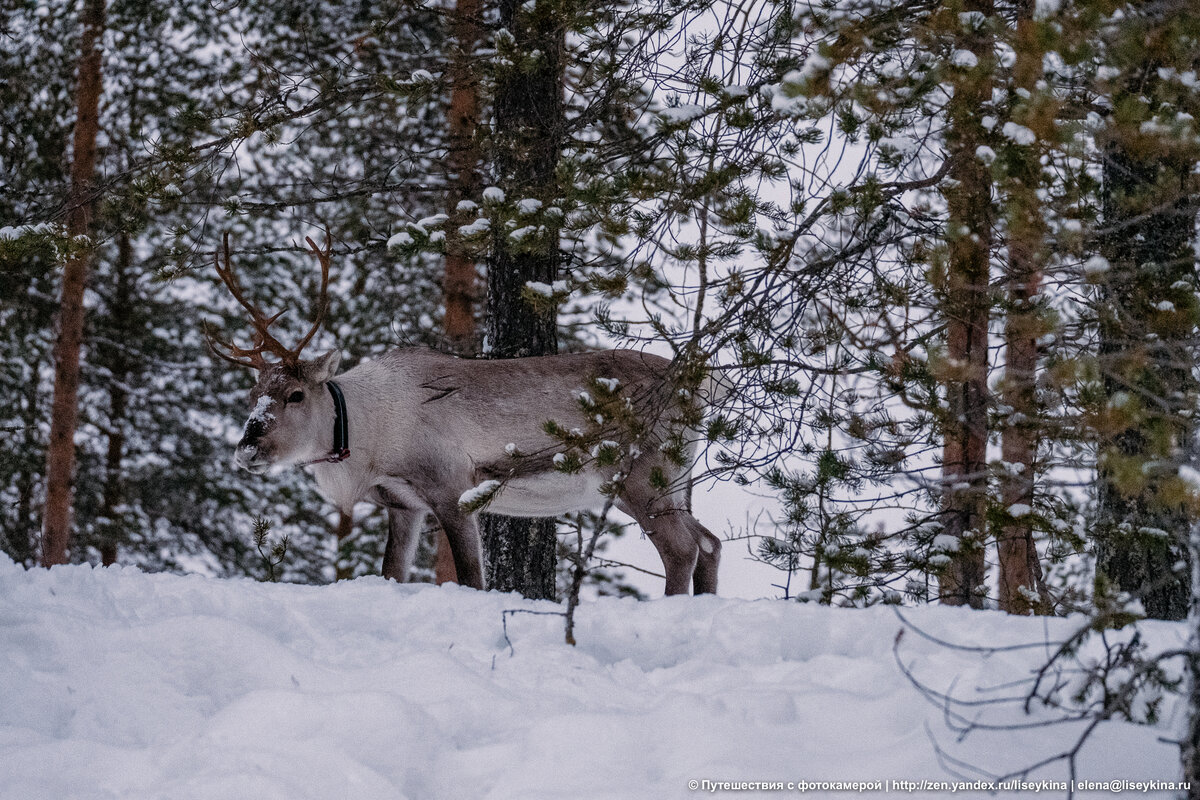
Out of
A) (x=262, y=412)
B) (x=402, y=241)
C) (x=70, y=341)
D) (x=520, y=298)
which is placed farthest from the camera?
(x=70, y=341)

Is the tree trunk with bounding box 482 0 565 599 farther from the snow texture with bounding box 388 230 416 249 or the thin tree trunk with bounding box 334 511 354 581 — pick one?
the thin tree trunk with bounding box 334 511 354 581

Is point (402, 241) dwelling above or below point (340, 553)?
above

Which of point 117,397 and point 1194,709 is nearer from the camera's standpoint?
point 1194,709

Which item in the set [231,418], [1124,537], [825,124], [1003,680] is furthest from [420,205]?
[1003,680]

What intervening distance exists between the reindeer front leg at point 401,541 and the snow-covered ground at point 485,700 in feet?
6.11

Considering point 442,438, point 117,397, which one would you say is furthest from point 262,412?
point 117,397

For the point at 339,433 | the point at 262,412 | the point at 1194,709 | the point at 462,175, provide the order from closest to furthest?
the point at 1194,709, the point at 262,412, the point at 339,433, the point at 462,175

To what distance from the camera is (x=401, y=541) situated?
6609mm

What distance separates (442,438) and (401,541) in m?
0.75

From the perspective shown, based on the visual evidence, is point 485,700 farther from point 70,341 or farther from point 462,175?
point 70,341

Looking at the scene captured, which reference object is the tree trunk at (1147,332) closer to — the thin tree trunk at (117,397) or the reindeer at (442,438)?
the reindeer at (442,438)

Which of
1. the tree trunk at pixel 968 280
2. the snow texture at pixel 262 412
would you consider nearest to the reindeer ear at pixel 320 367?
the snow texture at pixel 262 412

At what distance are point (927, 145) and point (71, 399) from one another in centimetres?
992

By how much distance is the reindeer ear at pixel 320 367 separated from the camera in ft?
21.1
